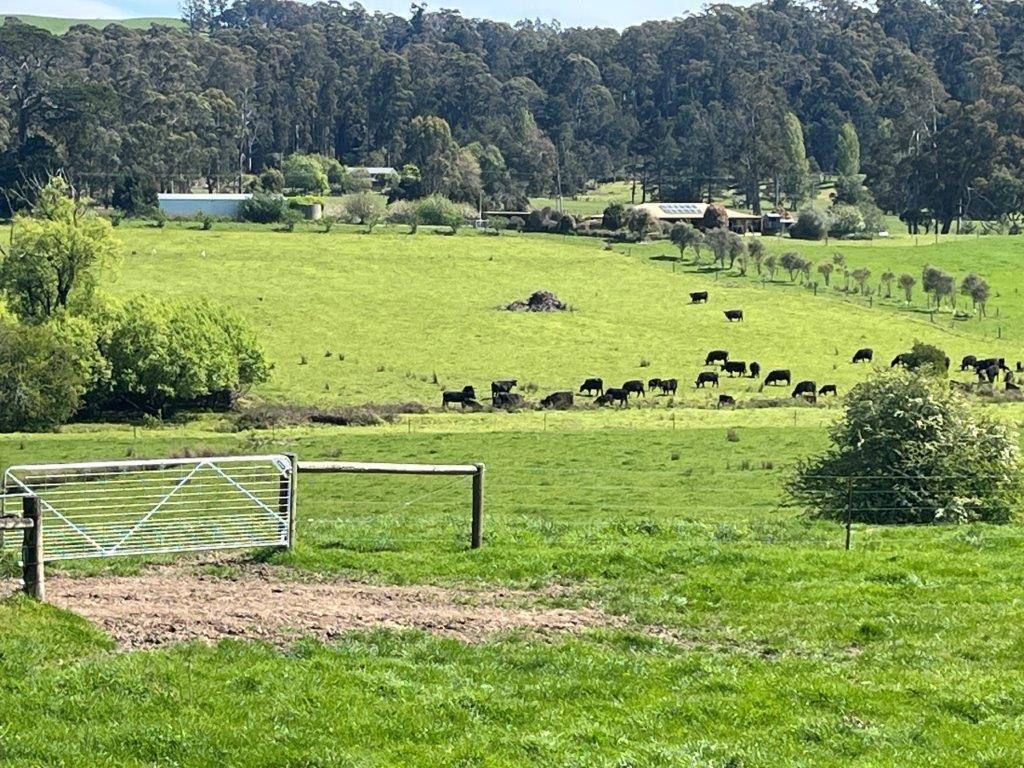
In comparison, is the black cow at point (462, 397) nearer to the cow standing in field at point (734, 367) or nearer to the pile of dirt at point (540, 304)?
the cow standing in field at point (734, 367)

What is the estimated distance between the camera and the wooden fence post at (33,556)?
12234 millimetres

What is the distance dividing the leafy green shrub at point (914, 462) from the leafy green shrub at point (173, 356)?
32238mm

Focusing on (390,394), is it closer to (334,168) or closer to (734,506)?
(734,506)

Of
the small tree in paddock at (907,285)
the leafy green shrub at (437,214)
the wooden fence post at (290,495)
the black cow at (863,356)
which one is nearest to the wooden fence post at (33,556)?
the wooden fence post at (290,495)

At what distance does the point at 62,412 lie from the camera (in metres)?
50.7

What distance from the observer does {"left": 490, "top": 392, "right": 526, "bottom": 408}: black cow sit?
53.6 meters

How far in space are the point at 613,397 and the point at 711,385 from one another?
569 centimetres

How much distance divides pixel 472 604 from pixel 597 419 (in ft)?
119

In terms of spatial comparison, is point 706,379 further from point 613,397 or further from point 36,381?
point 36,381

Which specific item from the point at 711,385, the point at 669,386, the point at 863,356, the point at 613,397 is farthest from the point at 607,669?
the point at 863,356

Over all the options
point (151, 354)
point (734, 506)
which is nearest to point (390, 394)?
point (151, 354)

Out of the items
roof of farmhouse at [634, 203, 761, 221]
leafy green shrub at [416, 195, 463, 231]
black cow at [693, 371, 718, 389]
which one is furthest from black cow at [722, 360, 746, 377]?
roof of farmhouse at [634, 203, 761, 221]

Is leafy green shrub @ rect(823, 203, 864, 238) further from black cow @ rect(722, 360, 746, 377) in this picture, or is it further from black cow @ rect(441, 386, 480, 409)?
black cow @ rect(441, 386, 480, 409)

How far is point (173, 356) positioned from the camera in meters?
53.5
